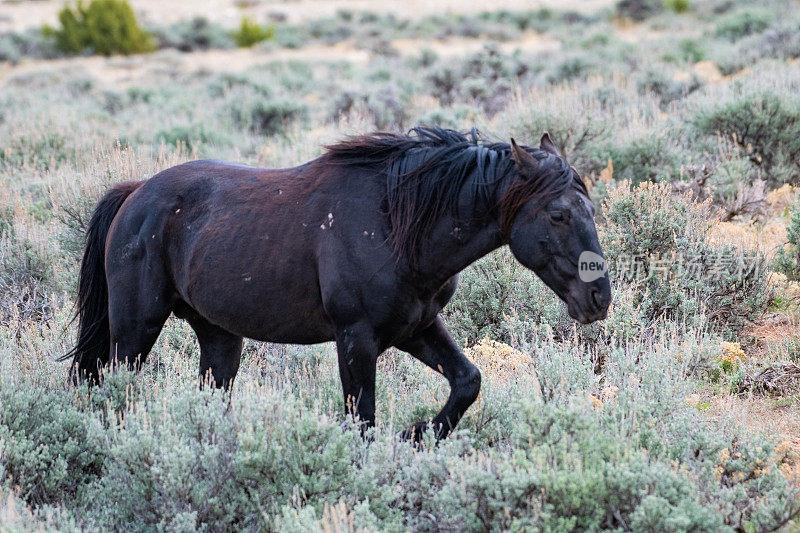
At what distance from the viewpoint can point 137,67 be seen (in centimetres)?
3022

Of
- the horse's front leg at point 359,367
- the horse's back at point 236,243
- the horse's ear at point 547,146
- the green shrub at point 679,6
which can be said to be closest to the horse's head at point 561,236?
the horse's ear at point 547,146

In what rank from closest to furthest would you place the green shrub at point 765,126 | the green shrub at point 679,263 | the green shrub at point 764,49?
the green shrub at point 679,263
the green shrub at point 765,126
the green shrub at point 764,49

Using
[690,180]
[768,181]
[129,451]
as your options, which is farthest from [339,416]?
[768,181]

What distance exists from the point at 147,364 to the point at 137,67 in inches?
1064

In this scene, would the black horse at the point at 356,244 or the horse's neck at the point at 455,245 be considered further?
the horse's neck at the point at 455,245

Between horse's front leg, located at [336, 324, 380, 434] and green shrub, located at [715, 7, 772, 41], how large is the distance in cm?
2238

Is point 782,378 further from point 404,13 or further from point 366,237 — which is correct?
point 404,13

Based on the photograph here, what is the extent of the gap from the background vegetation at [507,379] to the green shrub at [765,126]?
0.03 metres

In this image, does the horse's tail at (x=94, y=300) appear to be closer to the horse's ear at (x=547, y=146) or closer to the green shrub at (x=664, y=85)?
the horse's ear at (x=547, y=146)

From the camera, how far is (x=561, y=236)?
3.72 metres

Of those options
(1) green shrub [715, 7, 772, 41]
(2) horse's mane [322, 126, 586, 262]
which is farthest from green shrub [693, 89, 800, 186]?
(1) green shrub [715, 7, 772, 41]

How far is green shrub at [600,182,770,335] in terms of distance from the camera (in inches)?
261

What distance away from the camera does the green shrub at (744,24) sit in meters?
23.2

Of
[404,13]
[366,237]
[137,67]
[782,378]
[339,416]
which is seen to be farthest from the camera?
[404,13]
